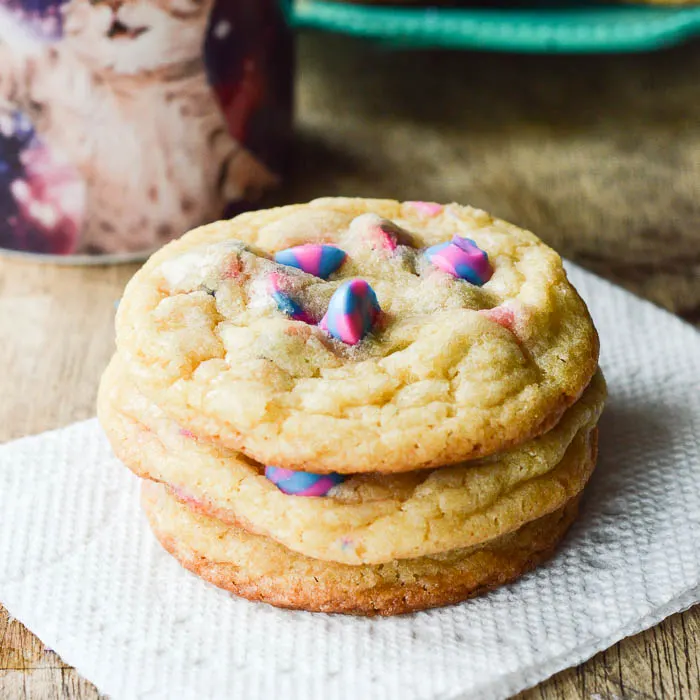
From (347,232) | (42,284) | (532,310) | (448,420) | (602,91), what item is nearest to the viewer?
(448,420)

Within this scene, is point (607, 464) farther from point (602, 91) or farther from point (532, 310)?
point (602, 91)

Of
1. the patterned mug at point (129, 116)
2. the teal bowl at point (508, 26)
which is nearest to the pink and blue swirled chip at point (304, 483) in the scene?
the patterned mug at point (129, 116)

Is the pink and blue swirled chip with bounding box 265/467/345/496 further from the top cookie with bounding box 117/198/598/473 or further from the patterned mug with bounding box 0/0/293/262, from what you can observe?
the patterned mug with bounding box 0/0/293/262

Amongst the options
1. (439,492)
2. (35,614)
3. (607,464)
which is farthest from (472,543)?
(35,614)

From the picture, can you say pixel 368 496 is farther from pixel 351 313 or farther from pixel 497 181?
pixel 497 181

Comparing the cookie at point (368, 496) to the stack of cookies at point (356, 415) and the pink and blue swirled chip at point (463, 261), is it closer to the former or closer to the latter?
the stack of cookies at point (356, 415)

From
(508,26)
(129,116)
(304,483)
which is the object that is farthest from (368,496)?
(508,26)

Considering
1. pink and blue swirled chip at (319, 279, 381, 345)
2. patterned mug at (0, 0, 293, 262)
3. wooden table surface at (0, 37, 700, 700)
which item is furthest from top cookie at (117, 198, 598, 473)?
patterned mug at (0, 0, 293, 262)
